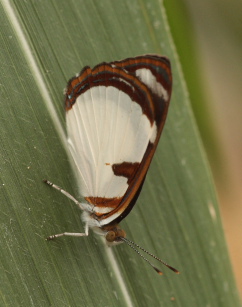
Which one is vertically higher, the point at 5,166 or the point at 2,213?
the point at 5,166

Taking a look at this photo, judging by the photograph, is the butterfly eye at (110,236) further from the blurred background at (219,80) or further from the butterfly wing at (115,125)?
the blurred background at (219,80)

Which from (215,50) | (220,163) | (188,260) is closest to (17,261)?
(188,260)

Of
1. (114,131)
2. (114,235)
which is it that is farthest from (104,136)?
(114,235)

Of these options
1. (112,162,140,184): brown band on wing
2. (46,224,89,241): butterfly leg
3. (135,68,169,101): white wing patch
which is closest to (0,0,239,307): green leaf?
(46,224,89,241): butterfly leg

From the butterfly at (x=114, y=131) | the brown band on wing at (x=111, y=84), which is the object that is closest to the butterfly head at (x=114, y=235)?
the butterfly at (x=114, y=131)

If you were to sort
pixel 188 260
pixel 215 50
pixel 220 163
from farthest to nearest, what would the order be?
pixel 215 50 → pixel 220 163 → pixel 188 260

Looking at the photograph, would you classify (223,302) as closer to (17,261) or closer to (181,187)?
(181,187)

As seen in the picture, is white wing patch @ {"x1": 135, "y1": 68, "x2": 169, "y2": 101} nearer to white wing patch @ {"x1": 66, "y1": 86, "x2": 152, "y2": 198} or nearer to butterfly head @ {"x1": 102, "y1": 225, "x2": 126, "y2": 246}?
white wing patch @ {"x1": 66, "y1": 86, "x2": 152, "y2": 198}
